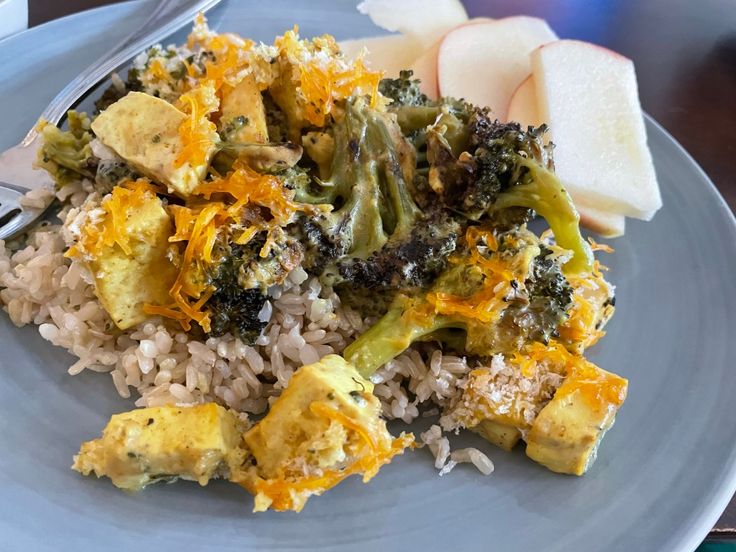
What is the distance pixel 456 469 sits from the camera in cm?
170

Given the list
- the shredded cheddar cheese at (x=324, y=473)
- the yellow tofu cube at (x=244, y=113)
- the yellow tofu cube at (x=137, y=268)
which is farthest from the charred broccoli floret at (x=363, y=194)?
the shredded cheddar cheese at (x=324, y=473)

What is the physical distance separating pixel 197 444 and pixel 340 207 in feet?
2.45

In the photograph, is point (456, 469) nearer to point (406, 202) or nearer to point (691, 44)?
point (406, 202)

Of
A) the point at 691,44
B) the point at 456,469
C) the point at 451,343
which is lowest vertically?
the point at 456,469

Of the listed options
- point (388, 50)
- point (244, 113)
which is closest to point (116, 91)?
point (244, 113)

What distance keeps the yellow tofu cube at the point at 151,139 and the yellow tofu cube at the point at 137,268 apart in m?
0.08

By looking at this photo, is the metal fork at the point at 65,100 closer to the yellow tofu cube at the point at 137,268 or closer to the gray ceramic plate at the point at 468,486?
the gray ceramic plate at the point at 468,486

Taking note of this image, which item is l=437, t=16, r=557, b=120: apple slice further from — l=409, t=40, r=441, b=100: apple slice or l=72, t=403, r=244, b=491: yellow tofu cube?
l=72, t=403, r=244, b=491: yellow tofu cube

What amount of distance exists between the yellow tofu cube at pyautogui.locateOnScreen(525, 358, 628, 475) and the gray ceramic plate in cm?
6

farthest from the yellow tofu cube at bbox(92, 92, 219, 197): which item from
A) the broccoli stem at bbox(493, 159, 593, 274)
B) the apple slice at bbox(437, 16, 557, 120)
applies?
the apple slice at bbox(437, 16, 557, 120)

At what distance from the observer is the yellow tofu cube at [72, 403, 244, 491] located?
146 centimetres

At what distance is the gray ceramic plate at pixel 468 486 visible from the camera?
1500 millimetres

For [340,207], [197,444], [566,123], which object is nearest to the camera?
[197,444]

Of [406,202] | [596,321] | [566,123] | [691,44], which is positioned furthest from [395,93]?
[691,44]
